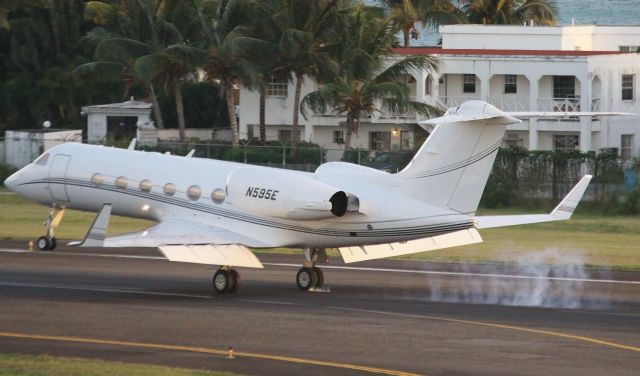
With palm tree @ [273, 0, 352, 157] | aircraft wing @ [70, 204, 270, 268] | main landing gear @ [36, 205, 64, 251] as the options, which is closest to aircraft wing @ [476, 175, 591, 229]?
aircraft wing @ [70, 204, 270, 268]

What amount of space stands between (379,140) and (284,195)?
42.9m

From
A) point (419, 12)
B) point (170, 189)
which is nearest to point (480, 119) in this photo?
point (170, 189)

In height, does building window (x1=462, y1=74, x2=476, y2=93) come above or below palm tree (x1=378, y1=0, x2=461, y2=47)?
below

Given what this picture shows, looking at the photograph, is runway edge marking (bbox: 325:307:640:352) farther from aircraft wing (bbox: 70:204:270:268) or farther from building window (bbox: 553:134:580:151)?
building window (bbox: 553:134:580:151)

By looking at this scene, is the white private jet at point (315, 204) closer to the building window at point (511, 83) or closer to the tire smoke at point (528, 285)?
the tire smoke at point (528, 285)

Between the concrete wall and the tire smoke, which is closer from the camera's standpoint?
the tire smoke

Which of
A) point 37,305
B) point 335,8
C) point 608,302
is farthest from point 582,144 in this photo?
point 37,305

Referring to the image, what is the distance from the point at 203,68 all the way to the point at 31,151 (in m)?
9.16

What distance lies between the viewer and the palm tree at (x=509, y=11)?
297 ft

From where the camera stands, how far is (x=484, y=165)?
2853cm

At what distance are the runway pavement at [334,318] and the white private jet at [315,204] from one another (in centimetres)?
107

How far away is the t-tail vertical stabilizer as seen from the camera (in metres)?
28.2

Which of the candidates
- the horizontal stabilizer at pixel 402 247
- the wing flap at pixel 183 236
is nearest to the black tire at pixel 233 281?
the wing flap at pixel 183 236

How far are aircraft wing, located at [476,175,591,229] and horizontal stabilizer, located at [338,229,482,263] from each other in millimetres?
569
